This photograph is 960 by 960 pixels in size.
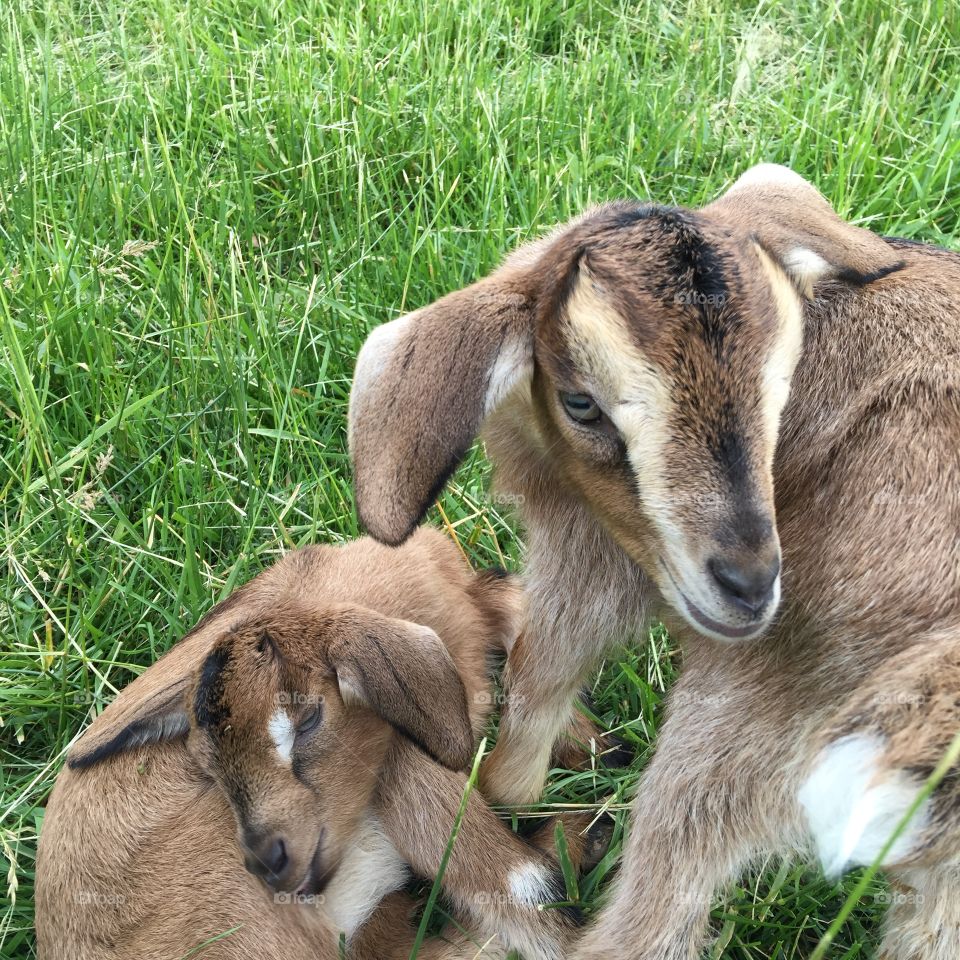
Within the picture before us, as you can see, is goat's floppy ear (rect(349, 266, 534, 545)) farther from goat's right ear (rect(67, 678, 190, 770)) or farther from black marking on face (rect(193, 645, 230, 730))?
goat's right ear (rect(67, 678, 190, 770))

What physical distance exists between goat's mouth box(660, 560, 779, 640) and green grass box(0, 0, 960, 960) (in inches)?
36.2

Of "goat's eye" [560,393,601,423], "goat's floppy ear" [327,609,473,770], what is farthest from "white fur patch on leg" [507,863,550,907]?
"goat's eye" [560,393,601,423]

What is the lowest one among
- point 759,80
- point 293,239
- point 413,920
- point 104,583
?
point 413,920

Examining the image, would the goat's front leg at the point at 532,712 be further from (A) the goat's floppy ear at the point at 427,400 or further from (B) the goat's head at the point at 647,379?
(A) the goat's floppy ear at the point at 427,400

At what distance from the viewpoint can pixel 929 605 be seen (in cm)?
252

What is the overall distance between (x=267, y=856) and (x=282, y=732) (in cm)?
30

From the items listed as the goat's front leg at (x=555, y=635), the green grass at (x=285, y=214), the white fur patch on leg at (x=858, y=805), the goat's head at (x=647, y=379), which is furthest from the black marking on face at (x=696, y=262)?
the green grass at (x=285, y=214)

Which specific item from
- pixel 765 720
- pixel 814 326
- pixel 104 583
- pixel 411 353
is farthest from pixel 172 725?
pixel 814 326

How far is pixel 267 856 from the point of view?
306cm

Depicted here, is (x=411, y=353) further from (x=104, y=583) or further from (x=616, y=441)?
(x=104, y=583)

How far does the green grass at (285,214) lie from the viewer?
386 centimetres

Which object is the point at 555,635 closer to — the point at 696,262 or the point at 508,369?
the point at 508,369

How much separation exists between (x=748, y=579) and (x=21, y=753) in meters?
2.38

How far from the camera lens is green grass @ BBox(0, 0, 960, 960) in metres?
3.86
